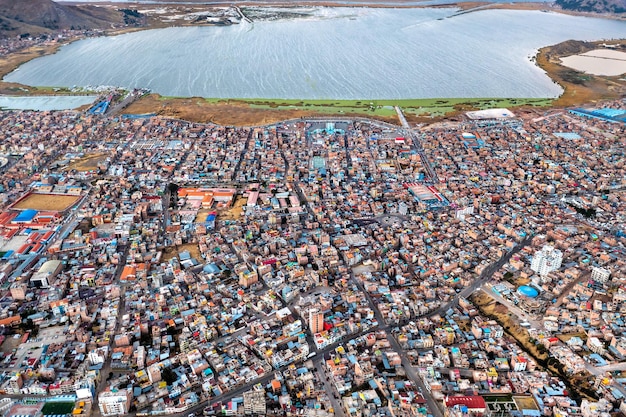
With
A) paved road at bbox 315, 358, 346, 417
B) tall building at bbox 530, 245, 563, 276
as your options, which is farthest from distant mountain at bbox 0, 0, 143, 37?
tall building at bbox 530, 245, 563, 276

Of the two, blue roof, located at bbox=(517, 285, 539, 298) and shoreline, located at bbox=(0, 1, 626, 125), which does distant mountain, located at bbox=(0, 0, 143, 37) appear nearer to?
shoreline, located at bbox=(0, 1, 626, 125)

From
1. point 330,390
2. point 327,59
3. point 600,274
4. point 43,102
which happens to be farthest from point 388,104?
point 330,390

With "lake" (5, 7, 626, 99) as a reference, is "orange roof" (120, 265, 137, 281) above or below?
below

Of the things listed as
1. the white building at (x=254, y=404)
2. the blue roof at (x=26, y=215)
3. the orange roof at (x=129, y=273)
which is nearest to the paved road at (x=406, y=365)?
the white building at (x=254, y=404)

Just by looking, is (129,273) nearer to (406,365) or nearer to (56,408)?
(56,408)

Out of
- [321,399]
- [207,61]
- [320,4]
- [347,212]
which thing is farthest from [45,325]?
[320,4]

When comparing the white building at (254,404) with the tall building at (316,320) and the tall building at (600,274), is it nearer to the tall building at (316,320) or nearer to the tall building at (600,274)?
the tall building at (316,320)
